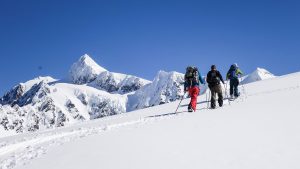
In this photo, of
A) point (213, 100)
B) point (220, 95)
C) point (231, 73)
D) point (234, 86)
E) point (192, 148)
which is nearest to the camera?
point (192, 148)

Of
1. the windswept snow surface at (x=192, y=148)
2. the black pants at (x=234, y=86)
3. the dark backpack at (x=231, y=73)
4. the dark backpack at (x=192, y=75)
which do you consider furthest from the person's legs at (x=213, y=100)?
the windswept snow surface at (x=192, y=148)

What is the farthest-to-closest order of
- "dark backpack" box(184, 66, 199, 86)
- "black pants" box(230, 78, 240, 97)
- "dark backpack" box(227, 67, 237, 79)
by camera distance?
1. "dark backpack" box(227, 67, 237, 79)
2. "black pants" box(230, 78, 240, 97)
3. "dark backpack" box(184, 66, 199, 86)

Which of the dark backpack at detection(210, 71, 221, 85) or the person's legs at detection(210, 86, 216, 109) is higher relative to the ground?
the dark backpack at detection(210, 71, 221, 85)

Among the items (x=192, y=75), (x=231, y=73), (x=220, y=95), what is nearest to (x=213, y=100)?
(x=220, y=95)

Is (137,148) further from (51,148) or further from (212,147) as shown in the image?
(51,148)

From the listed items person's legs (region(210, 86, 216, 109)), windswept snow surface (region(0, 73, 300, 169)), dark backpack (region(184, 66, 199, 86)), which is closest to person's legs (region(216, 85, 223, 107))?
person's legs (region(210, 86, 216, 109))

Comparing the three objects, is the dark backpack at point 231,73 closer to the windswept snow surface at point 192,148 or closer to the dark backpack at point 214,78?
the dark backpack at point 214,78

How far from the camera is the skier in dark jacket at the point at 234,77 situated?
24.4 m

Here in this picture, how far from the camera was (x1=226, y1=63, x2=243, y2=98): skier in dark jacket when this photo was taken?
24422 mm

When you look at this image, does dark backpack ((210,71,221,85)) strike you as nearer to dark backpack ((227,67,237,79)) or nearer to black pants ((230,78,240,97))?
black pants ((230,78,240,97))

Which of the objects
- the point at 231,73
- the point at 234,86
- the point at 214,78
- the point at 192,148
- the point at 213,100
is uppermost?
the point at 231,73

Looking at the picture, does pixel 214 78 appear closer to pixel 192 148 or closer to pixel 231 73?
pixel 231 73

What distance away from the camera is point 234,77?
24609mm

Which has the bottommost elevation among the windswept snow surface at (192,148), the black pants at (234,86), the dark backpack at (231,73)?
the windswept snow surface at (192,148)
